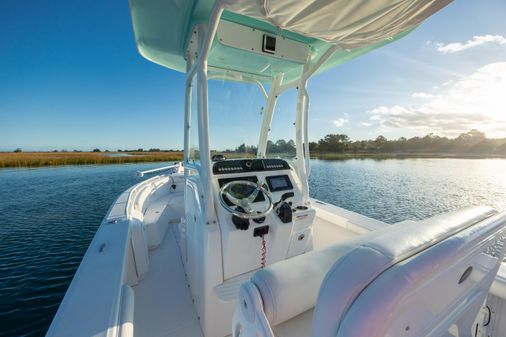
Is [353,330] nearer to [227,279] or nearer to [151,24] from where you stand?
[227,279]

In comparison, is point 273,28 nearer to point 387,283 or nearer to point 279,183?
point 279,183

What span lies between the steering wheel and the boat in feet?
0.04

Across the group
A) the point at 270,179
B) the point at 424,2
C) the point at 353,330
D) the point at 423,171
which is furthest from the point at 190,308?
the point at 423,171

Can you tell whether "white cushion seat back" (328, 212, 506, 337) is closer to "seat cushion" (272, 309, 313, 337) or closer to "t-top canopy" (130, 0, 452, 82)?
"seat cushion" (272, 309, 313, 337)

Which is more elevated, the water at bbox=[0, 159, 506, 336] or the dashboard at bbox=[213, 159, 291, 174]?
the dashboard at bbox=[213, 159, 291, 174]

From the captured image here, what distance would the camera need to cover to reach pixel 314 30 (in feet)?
3.59

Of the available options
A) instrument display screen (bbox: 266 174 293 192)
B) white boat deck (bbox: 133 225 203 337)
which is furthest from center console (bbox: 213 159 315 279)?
white boat deck (bbox: 133 225 203 337)

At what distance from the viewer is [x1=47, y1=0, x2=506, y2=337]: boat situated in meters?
0.51

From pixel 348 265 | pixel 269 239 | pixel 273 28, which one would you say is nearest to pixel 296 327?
pixel 348 265

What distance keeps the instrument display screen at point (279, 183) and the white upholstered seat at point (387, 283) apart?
878 millimetres

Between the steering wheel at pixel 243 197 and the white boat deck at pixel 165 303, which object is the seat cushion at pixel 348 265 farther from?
the white boat deck at pixel 165 303

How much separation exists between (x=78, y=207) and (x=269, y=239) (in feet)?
23.3

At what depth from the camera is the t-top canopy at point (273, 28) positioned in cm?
90

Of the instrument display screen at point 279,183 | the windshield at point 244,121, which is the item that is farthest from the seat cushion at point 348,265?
the windshield at point 244,121
